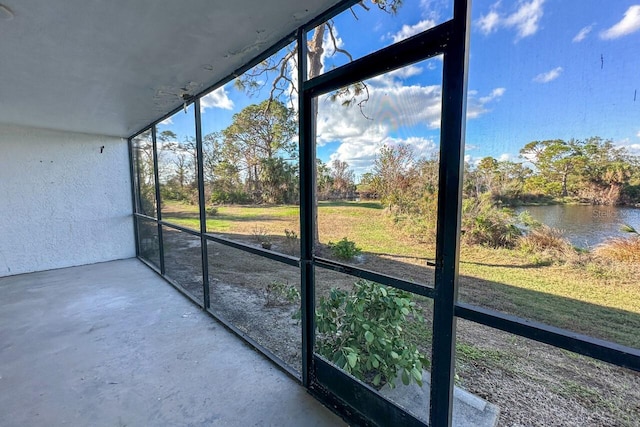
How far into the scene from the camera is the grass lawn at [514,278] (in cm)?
88

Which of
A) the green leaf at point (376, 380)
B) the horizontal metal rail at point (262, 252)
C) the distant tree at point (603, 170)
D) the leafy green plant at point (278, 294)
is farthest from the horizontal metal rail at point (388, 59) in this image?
the leafy green plant at point (278, 294)

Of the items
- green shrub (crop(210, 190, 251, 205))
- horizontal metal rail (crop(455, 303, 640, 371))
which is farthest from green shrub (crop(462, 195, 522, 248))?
green shrub (crop(210, 190, 251, 205))

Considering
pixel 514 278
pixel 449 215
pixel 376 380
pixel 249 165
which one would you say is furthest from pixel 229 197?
pixel 514 278

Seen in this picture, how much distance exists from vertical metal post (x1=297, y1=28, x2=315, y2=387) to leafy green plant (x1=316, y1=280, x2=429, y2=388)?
0.09 m

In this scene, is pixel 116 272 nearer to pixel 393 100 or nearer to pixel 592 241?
pixel 393 100

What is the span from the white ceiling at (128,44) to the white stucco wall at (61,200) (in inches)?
72.7

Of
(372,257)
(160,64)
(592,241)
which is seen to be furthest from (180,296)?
(592,241)

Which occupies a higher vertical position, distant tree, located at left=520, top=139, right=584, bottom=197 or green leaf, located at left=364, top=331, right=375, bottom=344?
distant tree, located at left=520, top=139, right=584, bottom=197

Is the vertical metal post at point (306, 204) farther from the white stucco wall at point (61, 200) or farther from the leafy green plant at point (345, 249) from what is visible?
the white stucco wall at point (61, 200)

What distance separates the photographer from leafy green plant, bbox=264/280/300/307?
8.72 ft

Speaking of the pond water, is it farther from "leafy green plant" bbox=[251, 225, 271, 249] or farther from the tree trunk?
"leafy green plant" bbox=[251, 225, 271, 249]

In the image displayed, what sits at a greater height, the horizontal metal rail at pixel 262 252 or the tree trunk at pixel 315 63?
the tree trunk at pixel 315 63

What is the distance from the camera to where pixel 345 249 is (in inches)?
66.7

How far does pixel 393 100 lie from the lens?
1.42m
